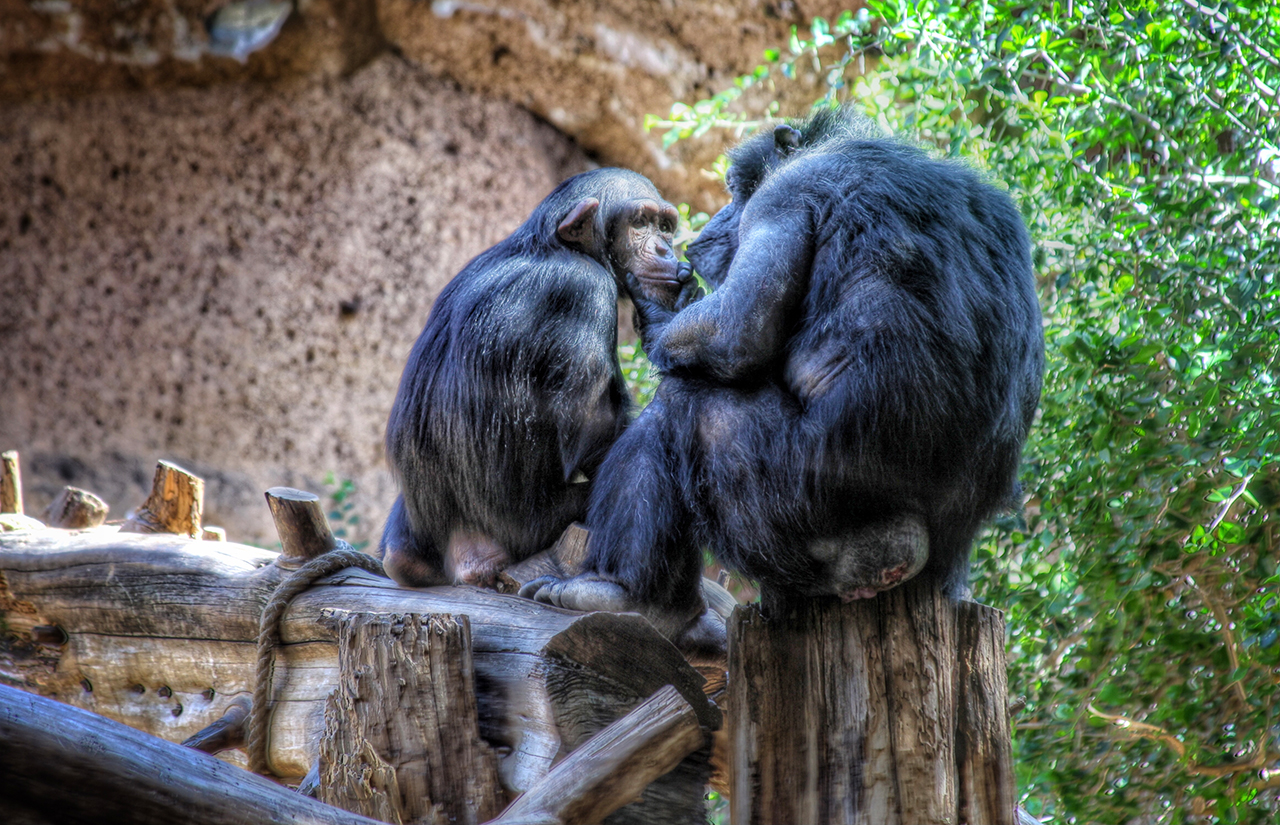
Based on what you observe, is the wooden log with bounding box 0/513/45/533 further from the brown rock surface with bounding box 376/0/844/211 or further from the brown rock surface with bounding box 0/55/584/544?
the brown rock surface with bounding box 376/0/844/211

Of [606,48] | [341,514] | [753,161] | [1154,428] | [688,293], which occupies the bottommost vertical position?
[341,514]

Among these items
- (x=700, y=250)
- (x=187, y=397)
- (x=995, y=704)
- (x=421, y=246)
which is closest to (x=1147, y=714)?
(x=995, y=704)

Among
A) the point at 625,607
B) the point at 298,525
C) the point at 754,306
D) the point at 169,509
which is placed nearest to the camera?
the point at 754,306

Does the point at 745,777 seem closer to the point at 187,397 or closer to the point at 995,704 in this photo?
the point at 995,704

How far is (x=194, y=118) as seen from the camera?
596 cm

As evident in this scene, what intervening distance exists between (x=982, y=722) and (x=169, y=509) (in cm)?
284

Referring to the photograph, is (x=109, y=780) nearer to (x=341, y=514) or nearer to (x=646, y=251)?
(x=646, y=251)

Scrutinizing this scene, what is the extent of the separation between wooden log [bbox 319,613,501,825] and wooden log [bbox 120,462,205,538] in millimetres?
1886

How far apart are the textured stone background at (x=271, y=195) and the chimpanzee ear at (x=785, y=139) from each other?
3.68 metres

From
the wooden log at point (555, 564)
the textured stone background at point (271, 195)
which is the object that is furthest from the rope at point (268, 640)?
the textured stone background at point (271, 195)

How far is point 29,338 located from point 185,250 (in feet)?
3.14

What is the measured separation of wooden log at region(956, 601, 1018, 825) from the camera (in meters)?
2.01

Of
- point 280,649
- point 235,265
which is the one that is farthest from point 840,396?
point 235,265

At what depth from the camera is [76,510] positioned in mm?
3873
